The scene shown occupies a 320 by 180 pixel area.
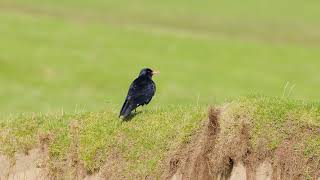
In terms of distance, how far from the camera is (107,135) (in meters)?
14.2

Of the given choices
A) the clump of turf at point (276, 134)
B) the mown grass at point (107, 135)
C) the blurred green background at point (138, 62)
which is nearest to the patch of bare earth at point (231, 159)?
the clump of turf at point (276, 134)

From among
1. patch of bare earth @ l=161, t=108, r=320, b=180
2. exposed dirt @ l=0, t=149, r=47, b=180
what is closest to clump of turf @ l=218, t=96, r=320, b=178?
patch of bare earth @ l=161, t=108, r=320, b=180

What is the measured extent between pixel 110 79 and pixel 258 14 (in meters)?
24.5

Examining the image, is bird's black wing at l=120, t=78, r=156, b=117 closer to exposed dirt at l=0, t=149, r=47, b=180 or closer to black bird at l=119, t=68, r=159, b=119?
black bird at l=119, t=68, r=159, b=119

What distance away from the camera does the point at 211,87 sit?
116ft

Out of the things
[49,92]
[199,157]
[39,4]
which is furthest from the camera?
[39,4]

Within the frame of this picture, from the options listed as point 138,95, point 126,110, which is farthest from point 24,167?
point 138,95

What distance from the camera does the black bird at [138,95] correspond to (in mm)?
14172

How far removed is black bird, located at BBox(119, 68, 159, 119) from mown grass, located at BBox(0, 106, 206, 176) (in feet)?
0.69

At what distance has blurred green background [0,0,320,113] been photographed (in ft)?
110

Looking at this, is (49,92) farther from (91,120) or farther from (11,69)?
(91,120)

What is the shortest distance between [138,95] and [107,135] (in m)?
0.85

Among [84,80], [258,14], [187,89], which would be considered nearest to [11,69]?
[84,80]

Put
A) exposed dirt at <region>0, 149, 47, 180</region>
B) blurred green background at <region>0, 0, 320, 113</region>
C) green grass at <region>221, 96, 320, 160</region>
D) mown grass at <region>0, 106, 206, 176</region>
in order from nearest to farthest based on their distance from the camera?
green grass at <region>221, 96, 320, 160</region> < mown grass at <region>0, 106, 206, 176</region> < exposed dirt at <region>0, 149, 47, 180</region> < blurred green background at <region>0, 0, 320, 113</region>
